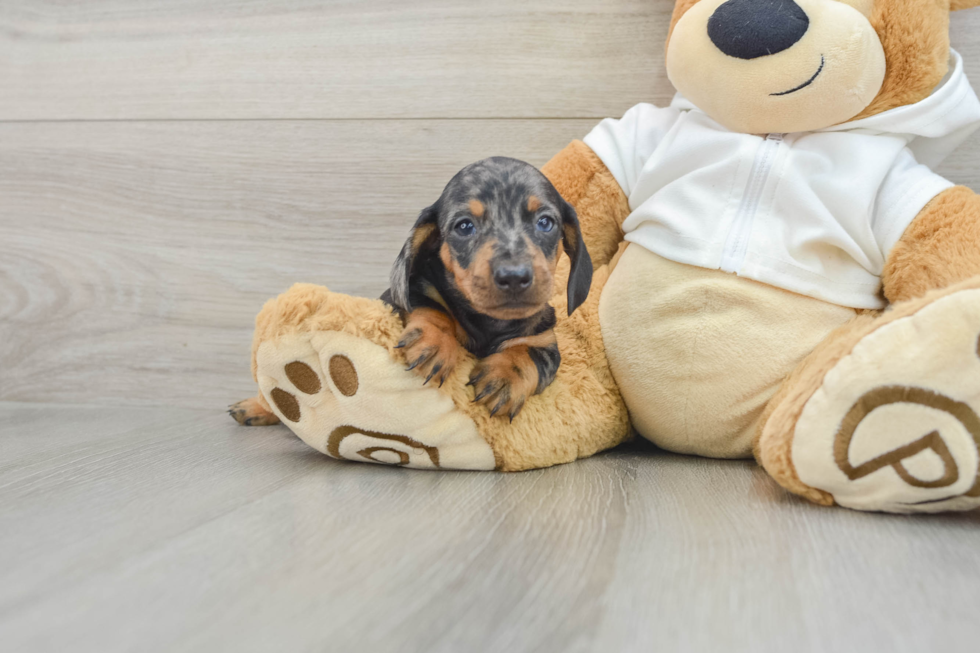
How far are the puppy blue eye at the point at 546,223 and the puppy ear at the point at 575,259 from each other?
4 cm

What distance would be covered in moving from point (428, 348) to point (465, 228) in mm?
265

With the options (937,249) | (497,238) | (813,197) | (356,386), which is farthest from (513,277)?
(937,249)

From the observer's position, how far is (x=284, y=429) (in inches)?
76.5

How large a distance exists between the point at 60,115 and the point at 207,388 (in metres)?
1.00

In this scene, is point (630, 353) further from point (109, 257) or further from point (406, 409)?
point (109, 257)

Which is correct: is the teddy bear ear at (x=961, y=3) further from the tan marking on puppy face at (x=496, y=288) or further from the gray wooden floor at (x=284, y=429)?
the tan marking on puppy face at (x=496, y=288)

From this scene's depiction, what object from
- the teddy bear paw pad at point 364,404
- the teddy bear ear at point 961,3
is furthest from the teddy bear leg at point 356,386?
the teddy bear ear at point 961,3

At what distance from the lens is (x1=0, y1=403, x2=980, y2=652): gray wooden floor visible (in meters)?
0.74

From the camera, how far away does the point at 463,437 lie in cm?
139

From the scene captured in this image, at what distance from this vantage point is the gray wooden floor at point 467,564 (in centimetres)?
74

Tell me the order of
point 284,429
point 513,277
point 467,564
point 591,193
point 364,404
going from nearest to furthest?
1. point 467,564
2. point 513,277
3. point 364,404
4. point 591,193
5. point 284,429

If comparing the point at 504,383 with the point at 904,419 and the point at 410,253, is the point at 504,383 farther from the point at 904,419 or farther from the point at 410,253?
the point at 904,419

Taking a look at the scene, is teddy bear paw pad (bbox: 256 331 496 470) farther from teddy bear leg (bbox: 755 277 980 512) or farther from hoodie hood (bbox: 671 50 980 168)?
hoodie hood (bbox: 671 50 980 168)

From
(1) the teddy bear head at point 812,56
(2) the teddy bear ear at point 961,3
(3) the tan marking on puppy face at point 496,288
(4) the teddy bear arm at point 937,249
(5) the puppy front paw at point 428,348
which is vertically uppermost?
(2) the teddy bear ear at point 961,3
